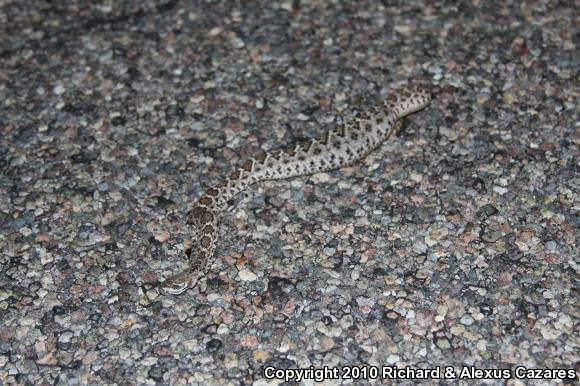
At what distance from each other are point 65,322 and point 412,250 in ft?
11.4

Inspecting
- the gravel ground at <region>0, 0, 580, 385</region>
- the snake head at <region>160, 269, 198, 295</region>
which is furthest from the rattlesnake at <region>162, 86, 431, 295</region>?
the snake head at <region>160, 269, 198, 295</region>

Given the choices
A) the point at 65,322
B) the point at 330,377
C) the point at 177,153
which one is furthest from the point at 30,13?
the point at 330,377

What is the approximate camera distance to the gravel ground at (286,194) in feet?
23.7

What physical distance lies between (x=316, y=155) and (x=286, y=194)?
579 mm

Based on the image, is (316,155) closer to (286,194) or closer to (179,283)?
(286,194)

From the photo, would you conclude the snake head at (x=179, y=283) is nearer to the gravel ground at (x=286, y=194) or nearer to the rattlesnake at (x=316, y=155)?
the gravel ground at (x=286, y=194)

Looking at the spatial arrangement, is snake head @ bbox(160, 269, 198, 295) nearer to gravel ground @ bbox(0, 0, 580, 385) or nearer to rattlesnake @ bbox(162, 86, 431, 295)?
gravel ground @ bbox(0, 0, 580, 385)

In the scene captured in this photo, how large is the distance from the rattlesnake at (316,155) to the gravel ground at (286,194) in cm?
16

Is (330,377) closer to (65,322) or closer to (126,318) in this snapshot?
(126,318)

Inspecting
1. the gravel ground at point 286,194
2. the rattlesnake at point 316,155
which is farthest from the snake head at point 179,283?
the rattlesnake at point 316,155

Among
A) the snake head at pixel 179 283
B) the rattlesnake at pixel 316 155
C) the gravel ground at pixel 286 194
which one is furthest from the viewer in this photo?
the rattlesnake at pixel 316 155

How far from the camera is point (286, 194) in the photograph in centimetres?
898

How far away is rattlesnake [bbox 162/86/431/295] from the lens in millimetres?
8570

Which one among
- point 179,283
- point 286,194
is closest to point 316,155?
point 286,194
